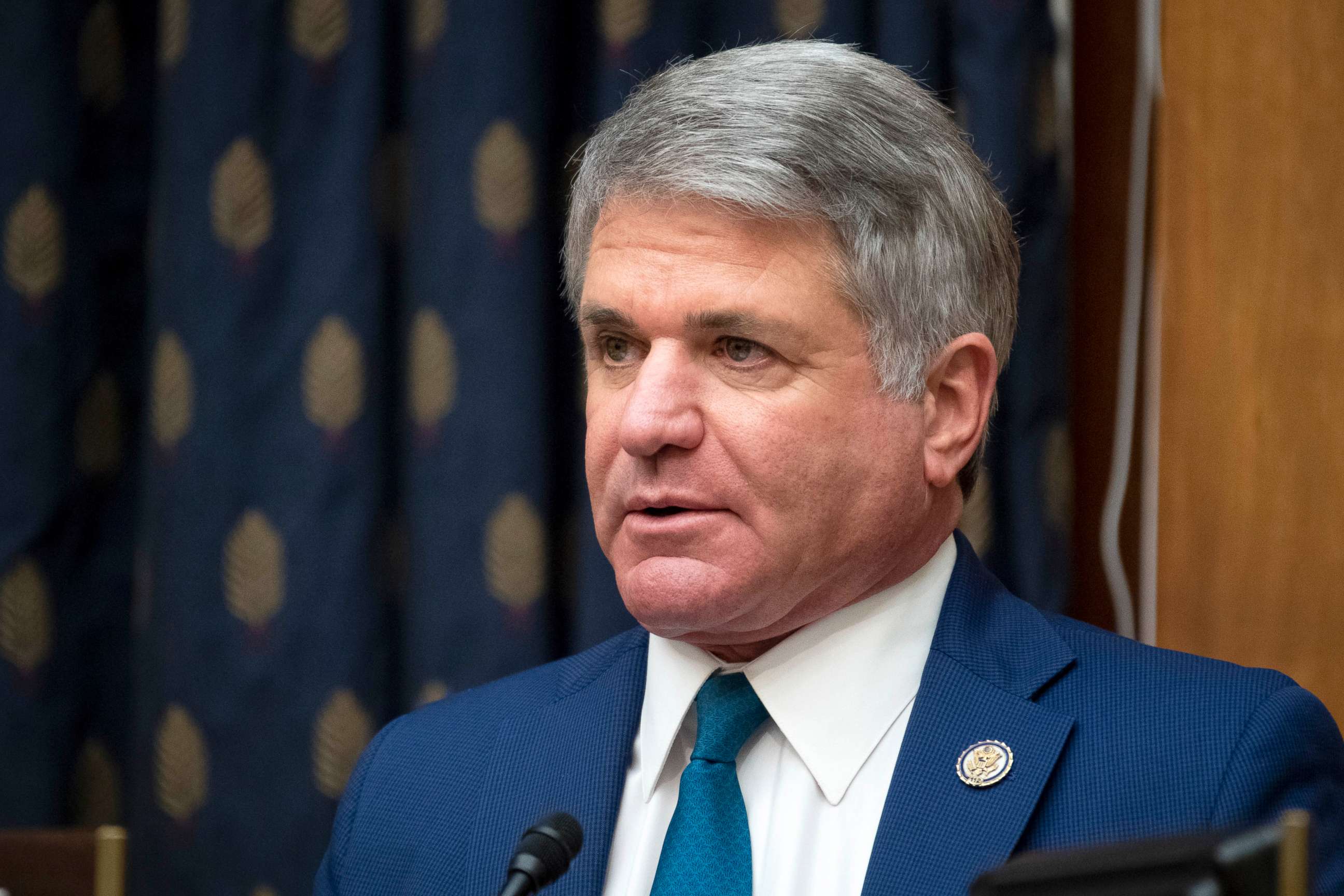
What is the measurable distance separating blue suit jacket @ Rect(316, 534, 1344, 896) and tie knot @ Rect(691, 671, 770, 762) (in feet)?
0.42

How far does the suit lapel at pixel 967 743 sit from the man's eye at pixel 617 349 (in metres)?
0.45

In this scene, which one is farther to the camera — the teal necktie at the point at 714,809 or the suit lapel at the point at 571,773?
the suit lapel at the point at 571,773

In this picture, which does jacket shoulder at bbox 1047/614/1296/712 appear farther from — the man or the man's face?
the man's face

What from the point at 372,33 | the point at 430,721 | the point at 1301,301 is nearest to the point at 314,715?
the point at 430,721

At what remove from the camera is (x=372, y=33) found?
223 cm

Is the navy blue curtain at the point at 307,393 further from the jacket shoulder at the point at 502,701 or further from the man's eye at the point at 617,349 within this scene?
the man's eye at the point at 617,349

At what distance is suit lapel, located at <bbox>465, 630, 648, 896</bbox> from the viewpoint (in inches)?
58.7

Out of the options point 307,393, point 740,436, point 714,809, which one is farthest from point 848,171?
point 307,393

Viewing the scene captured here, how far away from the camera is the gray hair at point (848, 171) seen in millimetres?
1431

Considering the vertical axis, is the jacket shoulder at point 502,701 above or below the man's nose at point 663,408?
below

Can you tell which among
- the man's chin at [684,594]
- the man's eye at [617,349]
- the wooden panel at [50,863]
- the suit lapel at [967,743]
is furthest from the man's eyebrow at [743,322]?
the wooden panel at [50,863]

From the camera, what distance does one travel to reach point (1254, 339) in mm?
1836

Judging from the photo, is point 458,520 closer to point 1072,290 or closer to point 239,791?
point 239,791

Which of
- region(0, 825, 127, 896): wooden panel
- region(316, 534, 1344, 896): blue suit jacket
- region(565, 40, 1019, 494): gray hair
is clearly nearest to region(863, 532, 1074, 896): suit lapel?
region(316, 534, 1344, 896): blue suit jacket
